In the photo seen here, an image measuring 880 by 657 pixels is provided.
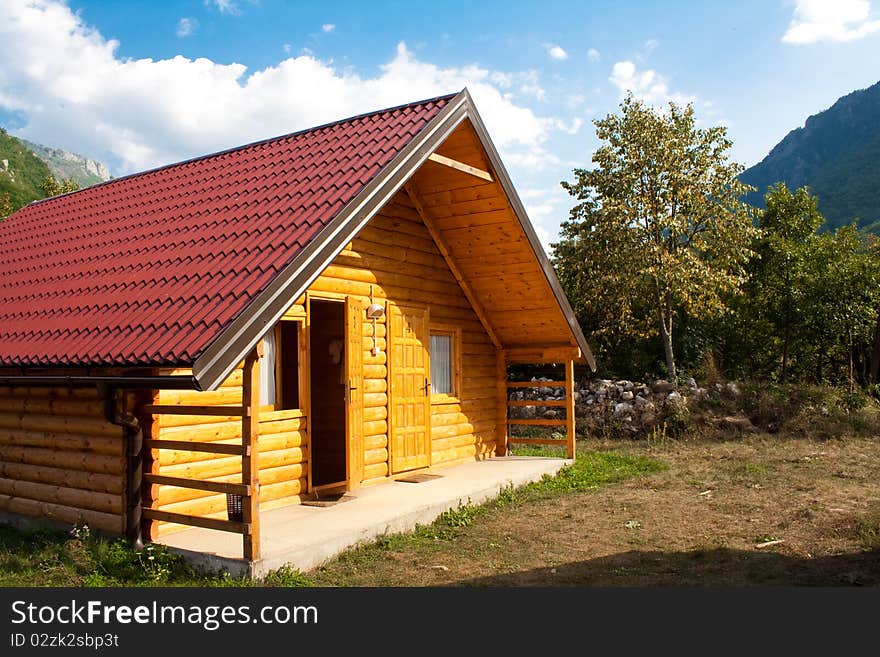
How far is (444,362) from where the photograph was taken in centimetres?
1116

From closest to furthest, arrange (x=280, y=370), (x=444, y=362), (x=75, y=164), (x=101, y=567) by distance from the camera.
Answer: (x=101, y=567) < (x=280, y=370) < (x=444, y=362) < (x=75, y=164)

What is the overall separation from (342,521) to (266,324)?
8.47ft

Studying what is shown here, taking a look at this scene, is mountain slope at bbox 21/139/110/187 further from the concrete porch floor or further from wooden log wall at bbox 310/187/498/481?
the concrete porch floor

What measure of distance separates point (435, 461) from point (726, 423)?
23.9 feet

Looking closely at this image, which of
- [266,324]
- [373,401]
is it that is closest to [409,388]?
[373,401]

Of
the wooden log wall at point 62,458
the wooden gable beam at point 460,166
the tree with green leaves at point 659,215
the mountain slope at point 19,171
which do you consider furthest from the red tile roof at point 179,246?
the mountain slope at point 19,171

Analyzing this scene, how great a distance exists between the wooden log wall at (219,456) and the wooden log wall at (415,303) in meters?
1.33

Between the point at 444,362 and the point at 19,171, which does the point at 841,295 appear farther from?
the point at 19,171

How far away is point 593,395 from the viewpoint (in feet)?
55.1

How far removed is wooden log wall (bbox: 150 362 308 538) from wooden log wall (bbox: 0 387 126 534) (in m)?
0.37

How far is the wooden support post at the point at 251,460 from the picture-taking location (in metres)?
5.80

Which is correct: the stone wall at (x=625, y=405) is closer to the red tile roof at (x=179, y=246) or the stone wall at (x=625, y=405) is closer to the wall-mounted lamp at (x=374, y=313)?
the wall-mounted lamp at (x=374, y=313)

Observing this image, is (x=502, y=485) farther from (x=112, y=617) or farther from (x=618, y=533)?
(x=112, y=617)

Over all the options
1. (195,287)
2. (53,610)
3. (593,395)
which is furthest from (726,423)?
(53,610)
